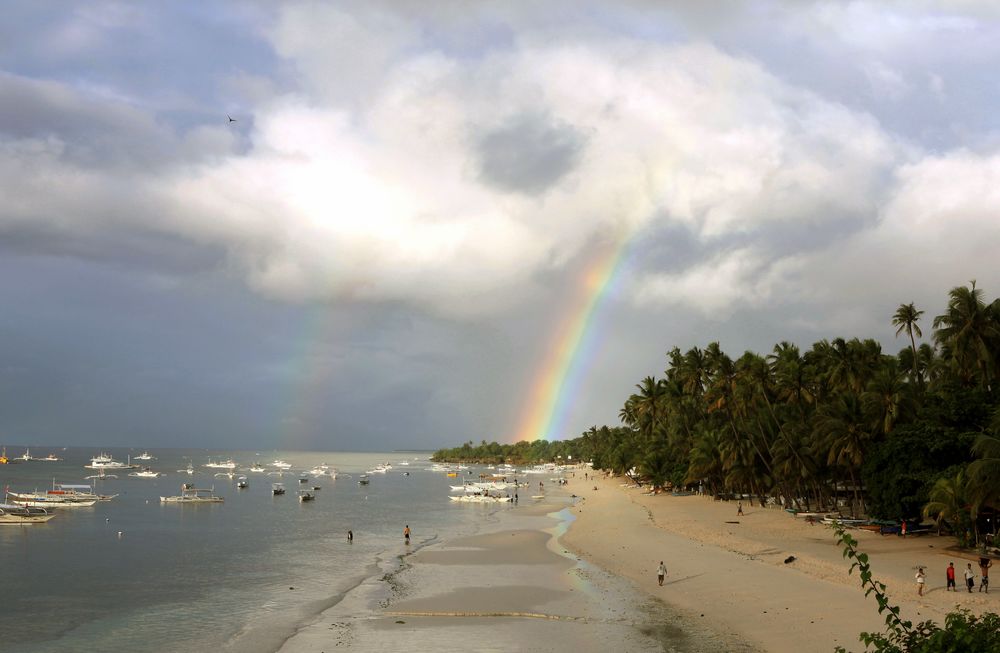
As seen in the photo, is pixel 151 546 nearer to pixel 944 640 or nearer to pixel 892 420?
pixel 892 420

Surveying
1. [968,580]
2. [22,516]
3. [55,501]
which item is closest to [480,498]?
[55,501]

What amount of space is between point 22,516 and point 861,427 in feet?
291

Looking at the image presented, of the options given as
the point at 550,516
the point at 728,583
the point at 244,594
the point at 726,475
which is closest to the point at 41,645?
the point at 244,594

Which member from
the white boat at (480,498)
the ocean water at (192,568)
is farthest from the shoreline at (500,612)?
the white boat at (480,498)

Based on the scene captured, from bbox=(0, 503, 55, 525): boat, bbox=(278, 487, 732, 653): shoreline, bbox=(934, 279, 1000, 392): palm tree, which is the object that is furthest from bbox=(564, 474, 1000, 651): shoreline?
bbox=(0, 503, 55, 525): boat

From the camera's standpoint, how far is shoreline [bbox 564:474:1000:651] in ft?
103

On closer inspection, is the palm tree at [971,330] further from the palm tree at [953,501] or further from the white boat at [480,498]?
the white boat at [480,498]

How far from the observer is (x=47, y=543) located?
69.2 meters

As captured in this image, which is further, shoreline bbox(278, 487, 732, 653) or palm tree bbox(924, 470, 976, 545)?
palm tree bbox(924, 470, 976, 545)

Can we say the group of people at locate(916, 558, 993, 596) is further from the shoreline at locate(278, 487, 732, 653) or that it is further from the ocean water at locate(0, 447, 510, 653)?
the ocean water at locate(0, 447, 510, 653)

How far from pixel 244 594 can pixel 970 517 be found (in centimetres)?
4326

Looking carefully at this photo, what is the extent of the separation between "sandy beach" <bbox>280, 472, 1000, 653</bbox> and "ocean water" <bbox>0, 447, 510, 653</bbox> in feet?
12.3

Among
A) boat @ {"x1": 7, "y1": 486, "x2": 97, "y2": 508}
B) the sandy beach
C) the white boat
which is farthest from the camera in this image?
the white boat

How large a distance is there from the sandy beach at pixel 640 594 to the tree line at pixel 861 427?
427cm
